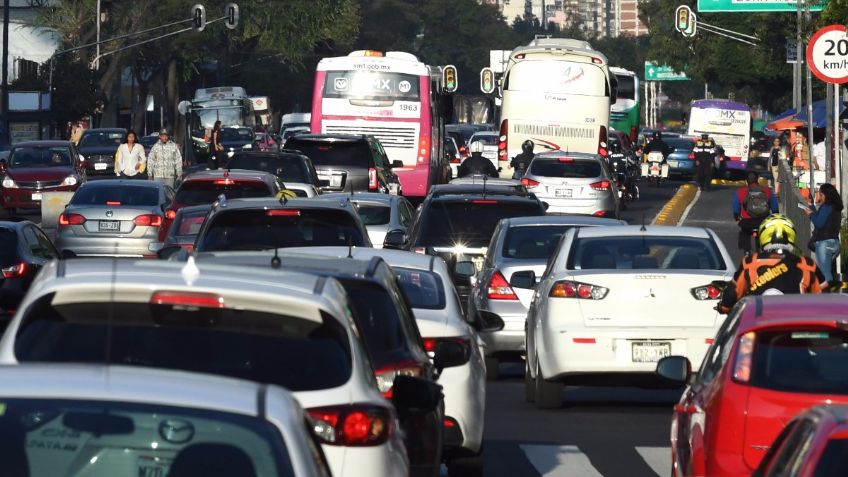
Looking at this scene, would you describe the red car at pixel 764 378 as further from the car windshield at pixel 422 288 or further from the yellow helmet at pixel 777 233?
the yellow helmet at pixel 777 233

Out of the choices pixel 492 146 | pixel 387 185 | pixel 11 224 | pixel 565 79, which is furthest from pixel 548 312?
pixel 492 146

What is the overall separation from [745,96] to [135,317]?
134603 mm

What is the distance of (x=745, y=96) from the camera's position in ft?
455

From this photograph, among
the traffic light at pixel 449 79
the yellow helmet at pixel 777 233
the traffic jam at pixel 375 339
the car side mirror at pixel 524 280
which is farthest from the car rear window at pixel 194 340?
the traffic light at pixel 449 79

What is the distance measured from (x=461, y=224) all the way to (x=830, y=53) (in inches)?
188

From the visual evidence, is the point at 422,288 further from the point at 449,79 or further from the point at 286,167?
the point at 449,79

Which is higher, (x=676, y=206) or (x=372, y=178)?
(x=372, y=178)

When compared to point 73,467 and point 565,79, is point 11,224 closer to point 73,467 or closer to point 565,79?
point 73,467

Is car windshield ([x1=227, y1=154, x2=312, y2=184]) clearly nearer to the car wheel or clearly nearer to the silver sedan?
the silver sedan

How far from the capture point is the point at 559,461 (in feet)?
42.1

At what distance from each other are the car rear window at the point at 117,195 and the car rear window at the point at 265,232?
14.8 metres

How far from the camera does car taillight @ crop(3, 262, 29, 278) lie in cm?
2061

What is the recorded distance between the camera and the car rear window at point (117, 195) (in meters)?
29.8

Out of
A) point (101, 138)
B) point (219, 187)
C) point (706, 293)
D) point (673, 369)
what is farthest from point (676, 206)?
point (673, 369)
